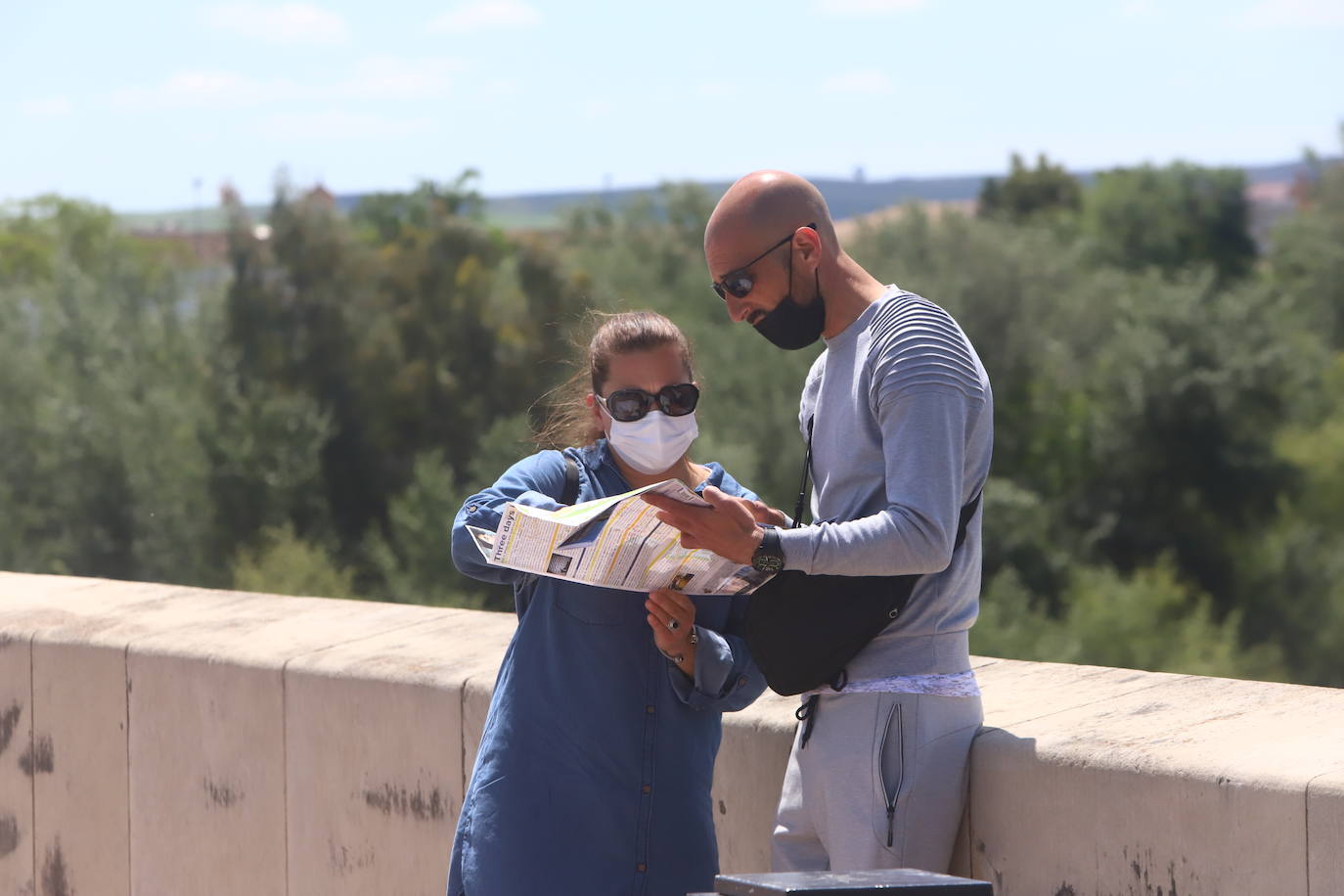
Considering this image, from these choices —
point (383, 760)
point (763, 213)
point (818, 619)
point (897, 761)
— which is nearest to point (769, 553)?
point (818, 619)

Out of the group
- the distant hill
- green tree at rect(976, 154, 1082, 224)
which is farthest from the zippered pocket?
green tree at rect(976, 154, 1082, 224)

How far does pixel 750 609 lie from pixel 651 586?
0.52 feet

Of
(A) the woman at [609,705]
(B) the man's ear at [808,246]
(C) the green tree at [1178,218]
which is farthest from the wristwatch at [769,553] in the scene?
(C) the green tree at [1178,218]

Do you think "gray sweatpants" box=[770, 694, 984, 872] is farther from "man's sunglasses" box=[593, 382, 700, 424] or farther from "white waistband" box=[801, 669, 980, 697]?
"man's sunglasses" box=[593, 382, 700, 424]

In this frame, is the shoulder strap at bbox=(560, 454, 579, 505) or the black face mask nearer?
the black face mask

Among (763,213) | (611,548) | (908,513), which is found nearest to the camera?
(908,513)

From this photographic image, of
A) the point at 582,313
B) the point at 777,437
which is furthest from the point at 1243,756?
the point at 777,437

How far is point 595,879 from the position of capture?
8.54ft

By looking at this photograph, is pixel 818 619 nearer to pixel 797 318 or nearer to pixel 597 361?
pixel 797 318

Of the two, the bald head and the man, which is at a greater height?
the bald head

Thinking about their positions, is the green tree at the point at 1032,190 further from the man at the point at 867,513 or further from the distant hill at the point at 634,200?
the man at the point at 867,513

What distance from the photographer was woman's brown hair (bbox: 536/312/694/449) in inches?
107

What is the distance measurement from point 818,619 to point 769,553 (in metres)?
Answer: 0.19

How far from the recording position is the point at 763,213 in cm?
255
